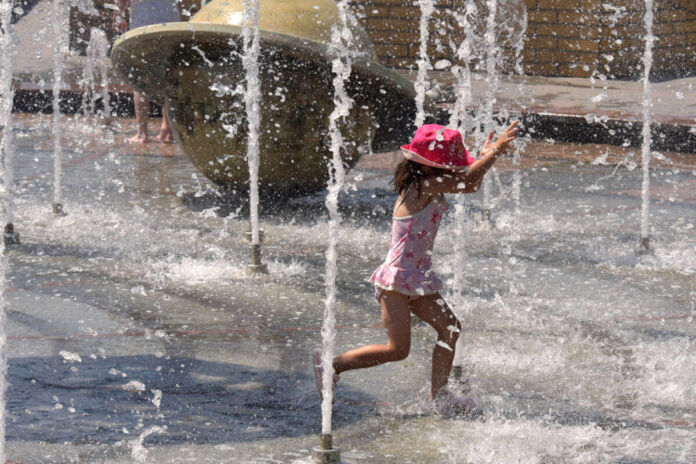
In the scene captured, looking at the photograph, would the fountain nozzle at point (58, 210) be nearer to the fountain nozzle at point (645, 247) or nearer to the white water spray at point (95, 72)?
the fountain nozzle at point (645, 247)

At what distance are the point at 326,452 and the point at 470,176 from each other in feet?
Answer: 3.53

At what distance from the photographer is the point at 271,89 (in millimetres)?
7020

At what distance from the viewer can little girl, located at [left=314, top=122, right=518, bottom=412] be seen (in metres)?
3.75

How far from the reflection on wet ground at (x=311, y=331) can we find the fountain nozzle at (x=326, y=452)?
4.4 inches

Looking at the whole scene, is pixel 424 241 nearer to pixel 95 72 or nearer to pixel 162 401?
pixel 162 401

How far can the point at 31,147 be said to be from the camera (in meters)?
10.1

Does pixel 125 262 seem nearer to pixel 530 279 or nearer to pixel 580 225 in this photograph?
pixel 530 279

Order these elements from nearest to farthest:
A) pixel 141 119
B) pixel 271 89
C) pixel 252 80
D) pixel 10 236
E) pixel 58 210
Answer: pixel 10 236 < pixel 252 80 < pixel 271 89 < pixel 58 210 < pixel 141 119

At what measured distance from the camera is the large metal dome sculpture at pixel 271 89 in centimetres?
696

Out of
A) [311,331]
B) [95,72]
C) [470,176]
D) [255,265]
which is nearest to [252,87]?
[255,265]

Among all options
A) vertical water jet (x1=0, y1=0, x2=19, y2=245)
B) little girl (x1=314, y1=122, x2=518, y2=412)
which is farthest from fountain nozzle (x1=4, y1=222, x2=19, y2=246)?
little girl (x1=314, y1=122, x2=518, y2=412)

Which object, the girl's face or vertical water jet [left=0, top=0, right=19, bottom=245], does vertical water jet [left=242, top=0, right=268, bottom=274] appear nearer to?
vertical water jet [left=0, top=0, right=19, bottom=245]

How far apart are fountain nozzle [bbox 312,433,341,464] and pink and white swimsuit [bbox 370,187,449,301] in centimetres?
62

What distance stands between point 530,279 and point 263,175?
2259 mm
